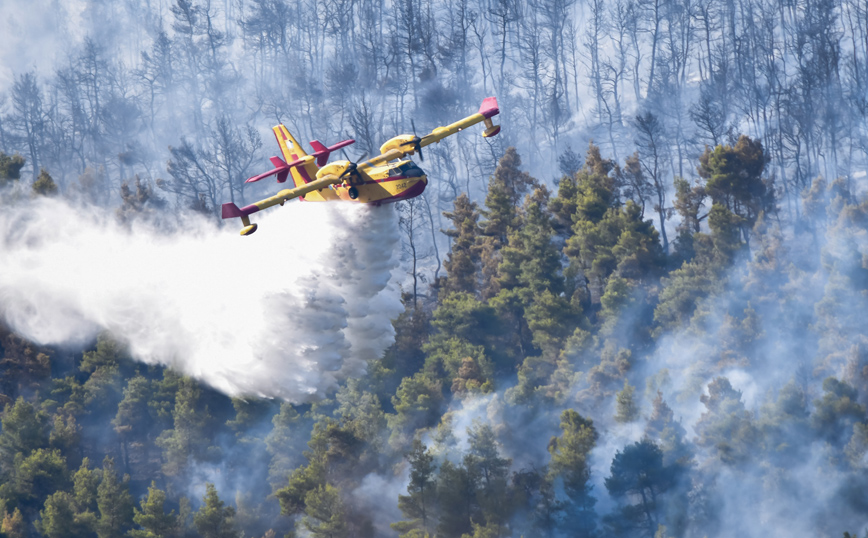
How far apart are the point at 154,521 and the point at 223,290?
10999 mm

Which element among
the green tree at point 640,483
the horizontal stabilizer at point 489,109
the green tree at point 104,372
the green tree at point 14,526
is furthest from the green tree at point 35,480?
the horizontal stabilizer at point 489,109

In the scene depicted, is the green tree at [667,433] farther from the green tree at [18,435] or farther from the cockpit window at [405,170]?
the green tree at [18,435]

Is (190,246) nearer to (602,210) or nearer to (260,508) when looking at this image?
(260,508)

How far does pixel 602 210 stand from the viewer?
5378 centimetres

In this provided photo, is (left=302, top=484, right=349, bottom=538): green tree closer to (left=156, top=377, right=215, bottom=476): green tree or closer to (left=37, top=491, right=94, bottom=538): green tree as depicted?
(left=156, top=377, right=215, bottom=476): green tree

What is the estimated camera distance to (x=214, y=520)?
137 feet

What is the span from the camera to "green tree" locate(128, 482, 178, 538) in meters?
42.0

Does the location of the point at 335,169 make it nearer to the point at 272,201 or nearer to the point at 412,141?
the point at 272,201

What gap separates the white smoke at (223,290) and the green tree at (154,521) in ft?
19.4

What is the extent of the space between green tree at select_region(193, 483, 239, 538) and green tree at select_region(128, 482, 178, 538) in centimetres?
135

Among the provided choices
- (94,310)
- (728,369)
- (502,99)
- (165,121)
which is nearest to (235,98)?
(165,121)

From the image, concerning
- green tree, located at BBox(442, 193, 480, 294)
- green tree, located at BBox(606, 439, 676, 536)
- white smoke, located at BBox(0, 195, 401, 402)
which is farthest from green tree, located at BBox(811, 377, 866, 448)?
green tree, located at BBox(442, 193, 480, 294)

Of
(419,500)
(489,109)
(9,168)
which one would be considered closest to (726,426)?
(419,500)

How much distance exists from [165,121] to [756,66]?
185ft
